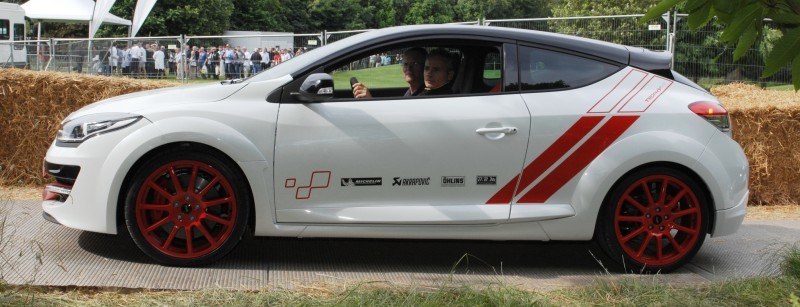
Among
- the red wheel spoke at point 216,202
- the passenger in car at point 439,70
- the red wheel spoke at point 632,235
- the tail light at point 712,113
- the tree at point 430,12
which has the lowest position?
the red wheel spoke at point 632,235

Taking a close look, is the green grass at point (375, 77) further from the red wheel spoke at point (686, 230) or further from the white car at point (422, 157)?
the red wheel spoke at point (686, 230)

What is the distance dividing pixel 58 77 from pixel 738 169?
20.1 ft

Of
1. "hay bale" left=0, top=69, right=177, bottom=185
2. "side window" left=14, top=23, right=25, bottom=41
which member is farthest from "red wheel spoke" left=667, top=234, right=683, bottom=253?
"side window" left=14, top=23, right=25, bottom=41

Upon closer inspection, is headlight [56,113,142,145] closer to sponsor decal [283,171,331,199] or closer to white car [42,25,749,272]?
Answer: white car [42,25,749,272]

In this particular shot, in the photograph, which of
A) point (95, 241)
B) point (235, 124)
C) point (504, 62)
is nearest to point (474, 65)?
point (504, 62)

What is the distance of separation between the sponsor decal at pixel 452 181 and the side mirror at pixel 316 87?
2.72ft

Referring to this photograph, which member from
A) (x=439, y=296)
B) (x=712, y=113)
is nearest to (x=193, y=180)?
(x=439, y=296)

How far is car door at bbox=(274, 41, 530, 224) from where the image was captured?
17.0 feet

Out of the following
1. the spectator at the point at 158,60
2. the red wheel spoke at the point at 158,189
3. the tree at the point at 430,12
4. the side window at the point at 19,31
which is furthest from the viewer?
the tree at the point at 430,12

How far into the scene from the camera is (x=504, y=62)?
5.49m

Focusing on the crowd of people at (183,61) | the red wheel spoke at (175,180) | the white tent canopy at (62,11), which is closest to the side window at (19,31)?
the white tent canopy at (62,11)

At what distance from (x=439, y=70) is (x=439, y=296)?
5.74 feet

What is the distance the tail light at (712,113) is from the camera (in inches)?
215

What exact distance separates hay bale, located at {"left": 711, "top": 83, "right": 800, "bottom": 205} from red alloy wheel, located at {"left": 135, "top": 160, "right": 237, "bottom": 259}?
5.35 metres
